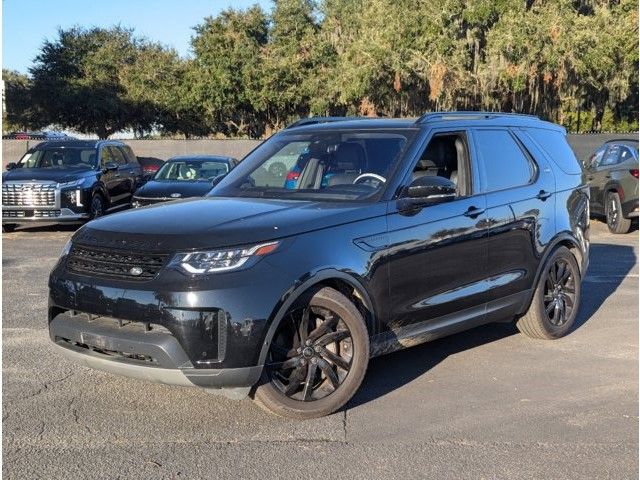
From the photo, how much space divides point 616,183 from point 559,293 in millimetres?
8650

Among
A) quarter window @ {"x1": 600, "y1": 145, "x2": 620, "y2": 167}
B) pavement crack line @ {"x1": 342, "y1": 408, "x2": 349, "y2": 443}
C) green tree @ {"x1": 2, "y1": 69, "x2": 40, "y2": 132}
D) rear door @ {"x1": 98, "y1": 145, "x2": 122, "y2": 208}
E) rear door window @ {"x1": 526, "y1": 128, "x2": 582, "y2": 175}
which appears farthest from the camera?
green tree @ {"x1": 2, "y1": 69, "x2": 40, "y2": 132}

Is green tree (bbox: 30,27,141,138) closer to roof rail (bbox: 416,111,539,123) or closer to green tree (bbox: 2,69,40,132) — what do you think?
green tree (bbox: 2,69,40,132)

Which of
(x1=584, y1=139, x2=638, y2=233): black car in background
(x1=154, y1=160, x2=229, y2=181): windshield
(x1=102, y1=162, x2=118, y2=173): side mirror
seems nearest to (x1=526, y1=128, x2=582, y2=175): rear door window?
(x1=584, y1=139, x2=638, y2=233): black car in background

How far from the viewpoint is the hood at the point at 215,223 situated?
14.7 ft

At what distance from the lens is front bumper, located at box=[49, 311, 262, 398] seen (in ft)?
14.2

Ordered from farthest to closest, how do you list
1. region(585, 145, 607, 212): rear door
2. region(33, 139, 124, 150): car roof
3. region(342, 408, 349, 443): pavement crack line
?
region(33, 139, 124, 150): car roof < region(585, 145, 607, 212): rear door < region(342, 408, 349, 443): pavement crack line

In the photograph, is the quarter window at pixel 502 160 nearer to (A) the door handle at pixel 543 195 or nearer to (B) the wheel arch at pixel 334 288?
(A) the door handle at pixel 543 195

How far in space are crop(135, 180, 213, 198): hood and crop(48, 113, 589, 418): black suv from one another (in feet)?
23.8

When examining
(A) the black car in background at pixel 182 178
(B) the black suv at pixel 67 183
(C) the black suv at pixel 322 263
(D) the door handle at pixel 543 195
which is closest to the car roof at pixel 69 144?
(B) the black suv at pixel 67 183

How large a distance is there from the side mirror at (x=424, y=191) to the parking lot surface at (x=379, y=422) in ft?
4.31

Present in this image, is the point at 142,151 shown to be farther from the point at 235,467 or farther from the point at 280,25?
the point at 235,467

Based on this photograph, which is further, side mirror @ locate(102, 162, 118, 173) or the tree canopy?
the tree canopy

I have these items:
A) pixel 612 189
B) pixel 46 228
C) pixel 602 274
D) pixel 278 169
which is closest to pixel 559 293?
pixel 278 169

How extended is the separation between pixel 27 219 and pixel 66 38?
117 ft
